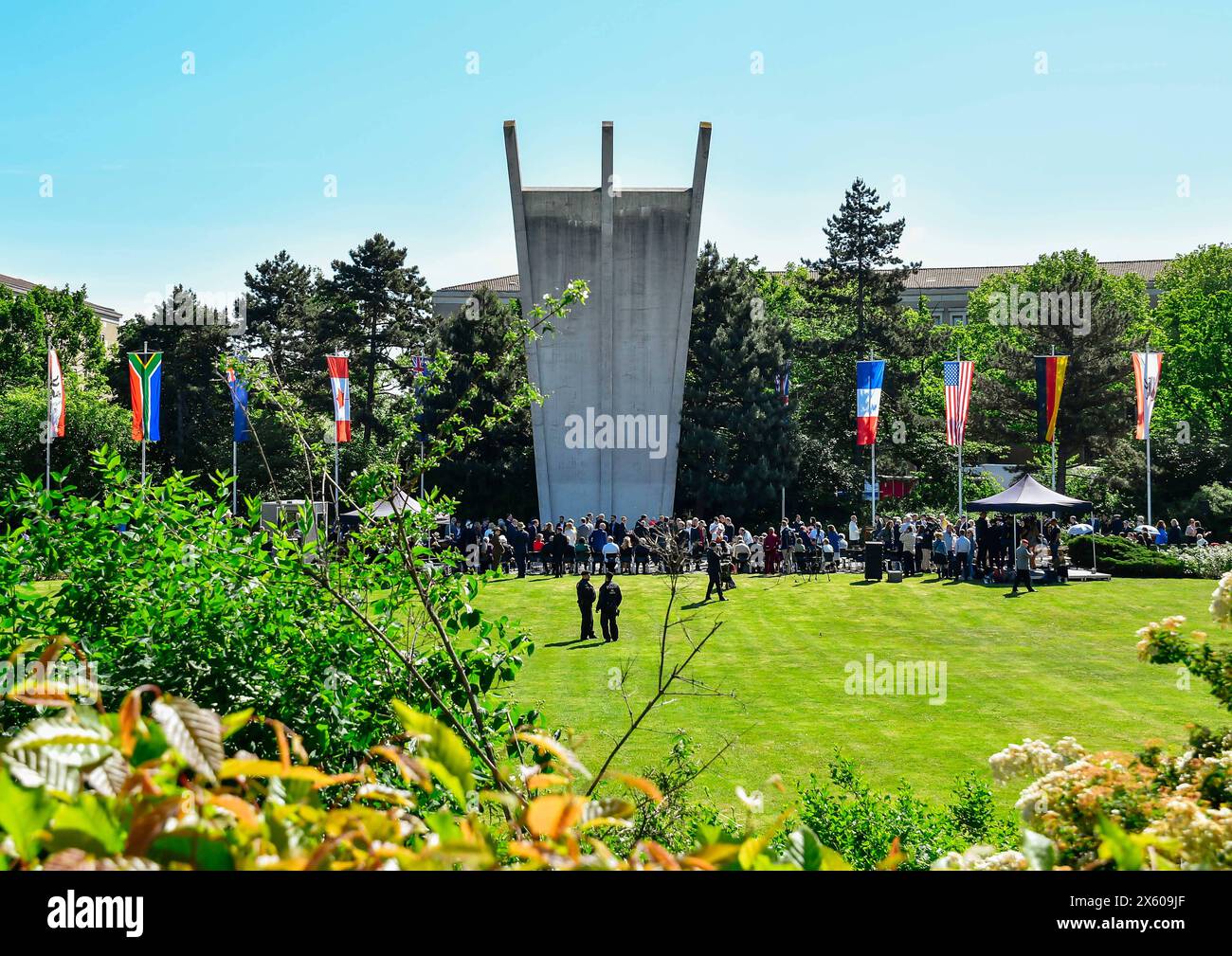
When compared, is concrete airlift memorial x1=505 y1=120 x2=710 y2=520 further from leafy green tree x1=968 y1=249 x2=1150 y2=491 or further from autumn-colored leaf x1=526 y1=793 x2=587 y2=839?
autumn-colored leaf x1=526 y1=793 x2=587 y2=839

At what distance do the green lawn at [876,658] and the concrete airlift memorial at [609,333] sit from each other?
12189 mm

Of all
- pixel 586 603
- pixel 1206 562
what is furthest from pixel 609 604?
pixel 1206 562

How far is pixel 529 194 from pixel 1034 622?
24.8m

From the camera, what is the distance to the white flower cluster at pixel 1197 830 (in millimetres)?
2629

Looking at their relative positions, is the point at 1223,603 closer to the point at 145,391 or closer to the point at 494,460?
the point at 145,391

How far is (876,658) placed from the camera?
62.5 feet

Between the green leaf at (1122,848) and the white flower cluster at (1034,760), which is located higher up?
the green leaf at (1122,848)

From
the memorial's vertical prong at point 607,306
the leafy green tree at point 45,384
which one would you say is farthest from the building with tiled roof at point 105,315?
the memorial's vertical prong at point 607,306

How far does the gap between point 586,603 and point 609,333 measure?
835 inches

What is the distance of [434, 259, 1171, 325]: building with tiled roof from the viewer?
86875mm

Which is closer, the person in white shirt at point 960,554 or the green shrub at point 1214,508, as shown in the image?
Result: the person in white shirt at point 960,554

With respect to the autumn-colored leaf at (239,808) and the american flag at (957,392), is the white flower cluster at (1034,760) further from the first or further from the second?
the american flag at (957,392)
